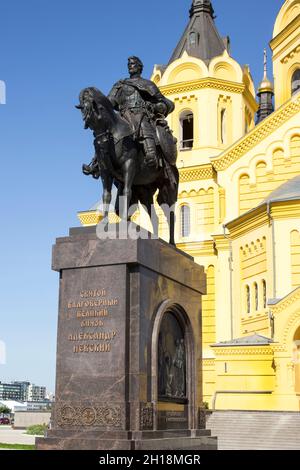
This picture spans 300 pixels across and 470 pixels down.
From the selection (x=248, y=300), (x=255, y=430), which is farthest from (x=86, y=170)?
(x=248, y=300)

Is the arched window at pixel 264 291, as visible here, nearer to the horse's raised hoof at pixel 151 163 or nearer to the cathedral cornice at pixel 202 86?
the cathedral cornice at pixel 202 86

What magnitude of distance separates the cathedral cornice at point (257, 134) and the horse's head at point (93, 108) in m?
24.5

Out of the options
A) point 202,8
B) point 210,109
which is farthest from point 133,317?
point 202,8

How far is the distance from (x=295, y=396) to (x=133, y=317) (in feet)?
57.1

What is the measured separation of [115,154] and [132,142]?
0.38 metres

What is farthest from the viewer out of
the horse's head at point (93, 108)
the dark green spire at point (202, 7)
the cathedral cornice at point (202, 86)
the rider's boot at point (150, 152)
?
the dark green spire at point (202, 7)

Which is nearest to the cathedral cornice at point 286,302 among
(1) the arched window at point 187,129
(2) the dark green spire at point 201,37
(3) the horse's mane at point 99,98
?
(1) the arched window at point 187,129

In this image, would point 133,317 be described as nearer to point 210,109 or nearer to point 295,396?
point 295,396

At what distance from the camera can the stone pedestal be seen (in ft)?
29.8

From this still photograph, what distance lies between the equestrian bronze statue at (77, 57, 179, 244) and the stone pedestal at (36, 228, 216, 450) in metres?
0.93

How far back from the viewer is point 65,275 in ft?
32.5

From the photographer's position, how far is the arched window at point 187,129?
37.1 m

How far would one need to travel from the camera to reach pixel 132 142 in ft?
35.1
